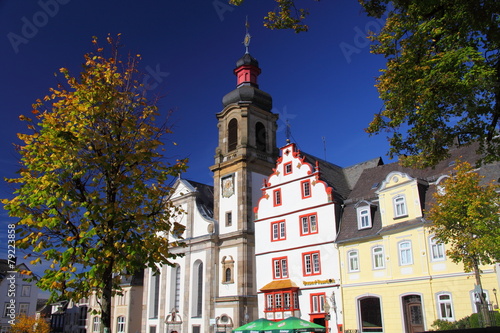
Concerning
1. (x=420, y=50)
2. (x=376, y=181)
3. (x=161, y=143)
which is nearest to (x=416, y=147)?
(x=420, y=50)

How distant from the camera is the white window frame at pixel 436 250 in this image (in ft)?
79.8

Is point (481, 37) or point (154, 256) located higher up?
point (481, 37)

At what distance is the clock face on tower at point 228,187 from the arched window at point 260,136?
4800 millimetres

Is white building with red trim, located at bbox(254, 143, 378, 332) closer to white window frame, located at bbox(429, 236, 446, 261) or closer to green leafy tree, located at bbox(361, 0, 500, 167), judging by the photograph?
white window frame, located at bbox(429, 236, 446, 261)

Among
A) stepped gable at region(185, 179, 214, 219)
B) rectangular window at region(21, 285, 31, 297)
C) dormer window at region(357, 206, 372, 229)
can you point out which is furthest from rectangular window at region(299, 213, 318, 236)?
rectangular window at region(21, 285, 31, 297)

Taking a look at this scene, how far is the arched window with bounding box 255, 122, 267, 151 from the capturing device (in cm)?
4559

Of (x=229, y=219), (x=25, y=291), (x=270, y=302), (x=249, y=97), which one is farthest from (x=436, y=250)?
(x=25, y=291)

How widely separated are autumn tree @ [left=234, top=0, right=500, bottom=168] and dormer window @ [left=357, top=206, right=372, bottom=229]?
48.3 feet

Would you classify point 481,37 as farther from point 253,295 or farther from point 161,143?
point 253,295

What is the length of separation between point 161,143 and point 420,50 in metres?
7.58

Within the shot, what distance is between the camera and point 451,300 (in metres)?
23.4

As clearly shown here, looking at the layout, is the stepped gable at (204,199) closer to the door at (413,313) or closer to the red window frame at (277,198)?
the red window frame at (277,198)

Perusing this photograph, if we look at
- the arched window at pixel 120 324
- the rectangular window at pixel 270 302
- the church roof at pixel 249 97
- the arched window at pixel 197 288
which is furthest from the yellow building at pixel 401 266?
the arched window at pixel 120 324

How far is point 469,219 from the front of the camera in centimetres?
1981
